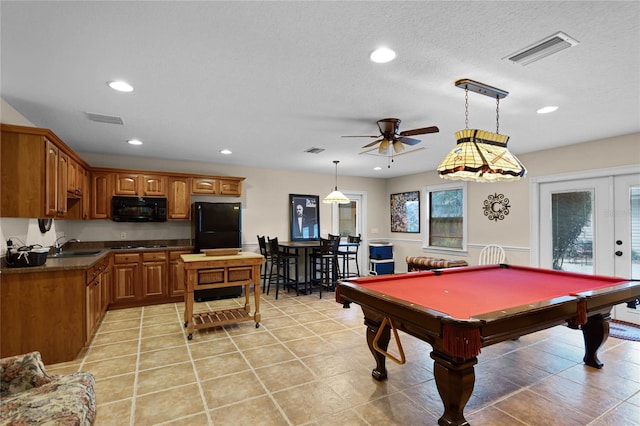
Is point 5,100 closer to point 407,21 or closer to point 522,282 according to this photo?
point 407,21

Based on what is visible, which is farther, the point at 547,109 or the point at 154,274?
the point at 154,274

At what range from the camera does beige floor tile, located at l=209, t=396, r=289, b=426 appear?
7.12 feet

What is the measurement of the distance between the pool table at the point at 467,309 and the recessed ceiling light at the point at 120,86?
98.4 inches

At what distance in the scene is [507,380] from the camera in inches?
107

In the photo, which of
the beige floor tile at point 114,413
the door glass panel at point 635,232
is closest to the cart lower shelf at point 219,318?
the beige floor tile at point 114,413

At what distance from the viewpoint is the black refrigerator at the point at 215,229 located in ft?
17.5

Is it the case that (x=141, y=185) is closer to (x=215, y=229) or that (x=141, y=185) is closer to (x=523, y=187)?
(x=215, y=229)

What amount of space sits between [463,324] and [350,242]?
5.32m

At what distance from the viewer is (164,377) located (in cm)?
278

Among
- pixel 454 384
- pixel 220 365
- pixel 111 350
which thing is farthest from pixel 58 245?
pixel 454 384

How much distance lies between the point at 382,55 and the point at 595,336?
10.5 ft

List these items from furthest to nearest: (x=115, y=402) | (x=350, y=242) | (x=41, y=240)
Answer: (x=350, y=242), (x=41, y=240), (x=115, y=402)

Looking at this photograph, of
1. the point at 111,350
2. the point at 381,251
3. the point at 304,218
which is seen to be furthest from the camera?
the point at 381,251

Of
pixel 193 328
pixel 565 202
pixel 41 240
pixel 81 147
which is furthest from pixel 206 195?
pixel 565 202
